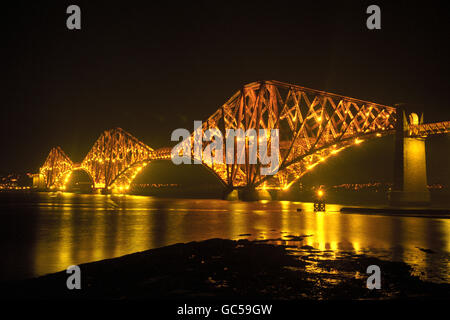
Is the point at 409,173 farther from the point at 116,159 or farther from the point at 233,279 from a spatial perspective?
the point at 116,159

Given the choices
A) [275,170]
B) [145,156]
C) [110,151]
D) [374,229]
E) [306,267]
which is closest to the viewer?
[306,267]

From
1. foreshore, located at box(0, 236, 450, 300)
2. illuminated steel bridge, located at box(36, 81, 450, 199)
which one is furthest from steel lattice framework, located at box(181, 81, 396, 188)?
foreshore, located at box(0, 236, 450, 300)

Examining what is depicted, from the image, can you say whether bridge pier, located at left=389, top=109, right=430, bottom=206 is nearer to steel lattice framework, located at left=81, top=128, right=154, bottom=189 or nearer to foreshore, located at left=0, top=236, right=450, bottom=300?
foreshore, located at left=0, top=236, right=450, bottom=300

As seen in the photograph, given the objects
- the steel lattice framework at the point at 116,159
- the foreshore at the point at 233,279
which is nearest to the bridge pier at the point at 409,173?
the foreshore at the point at 233,279

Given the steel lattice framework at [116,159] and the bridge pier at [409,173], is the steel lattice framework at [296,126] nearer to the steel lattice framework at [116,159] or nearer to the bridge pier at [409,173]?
the bridge pier at [409,173]

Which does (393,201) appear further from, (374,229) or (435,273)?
(435,273)

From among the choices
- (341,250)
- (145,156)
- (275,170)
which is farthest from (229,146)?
(341,250)
